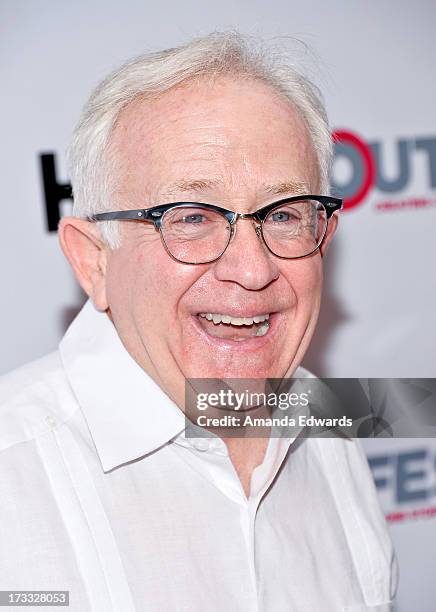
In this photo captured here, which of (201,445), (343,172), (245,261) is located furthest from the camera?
(343,172)

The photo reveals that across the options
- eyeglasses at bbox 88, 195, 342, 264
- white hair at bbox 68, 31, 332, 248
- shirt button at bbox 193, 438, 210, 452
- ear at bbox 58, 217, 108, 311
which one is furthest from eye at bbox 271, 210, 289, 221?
shirt button at bbox 193, 438, 210, 452

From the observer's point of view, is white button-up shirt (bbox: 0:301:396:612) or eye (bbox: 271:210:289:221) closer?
white button-up shirt (bbox: 0:301:396:612)

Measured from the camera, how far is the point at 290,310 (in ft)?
4.23

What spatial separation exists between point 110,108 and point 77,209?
0.66 feet

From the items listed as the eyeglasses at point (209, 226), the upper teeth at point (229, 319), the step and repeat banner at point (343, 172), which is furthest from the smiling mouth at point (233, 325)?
the step and repeat banner at point (343, 172)

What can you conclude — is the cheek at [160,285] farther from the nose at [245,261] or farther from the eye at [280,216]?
the eye at [280,216]

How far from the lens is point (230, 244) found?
1206mm

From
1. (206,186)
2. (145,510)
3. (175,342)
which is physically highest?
(206,186)

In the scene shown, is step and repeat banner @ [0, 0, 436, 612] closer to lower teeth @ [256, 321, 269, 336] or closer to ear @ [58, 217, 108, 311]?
ear @ [58, 217, 108, 311]

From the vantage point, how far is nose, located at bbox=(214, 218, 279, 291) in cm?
119

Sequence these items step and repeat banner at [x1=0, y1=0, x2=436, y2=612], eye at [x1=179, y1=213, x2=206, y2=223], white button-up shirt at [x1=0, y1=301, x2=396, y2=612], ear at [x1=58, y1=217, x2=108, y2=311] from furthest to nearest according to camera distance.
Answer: step and repeat banner at [x1=0, y1=0, x2=436, y2=612] < ear at [x1=58, y1=217, x2=108, y2=311] < eye at [x1=179, y1=213, x2=206, y2=223] < white button-up shirt at [x1=0, y1=301, x2=396, y2=612]

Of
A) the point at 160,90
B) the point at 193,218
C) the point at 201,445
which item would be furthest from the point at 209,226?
the point at 201,445

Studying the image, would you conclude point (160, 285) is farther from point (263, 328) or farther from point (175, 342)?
point (263, 328)

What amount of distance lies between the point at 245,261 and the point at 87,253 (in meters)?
0.33
